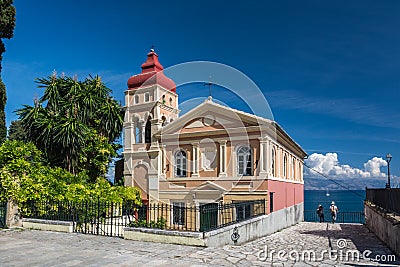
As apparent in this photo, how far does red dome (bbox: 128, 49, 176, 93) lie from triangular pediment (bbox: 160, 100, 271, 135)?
392 centimetres

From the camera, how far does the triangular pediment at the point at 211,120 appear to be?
19134 mm

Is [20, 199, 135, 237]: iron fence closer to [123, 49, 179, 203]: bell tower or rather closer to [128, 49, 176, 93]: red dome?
[123, 49, 179, 203]: bell tower

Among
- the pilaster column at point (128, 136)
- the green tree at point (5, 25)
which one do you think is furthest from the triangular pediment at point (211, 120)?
the green tree at point (5, 25)

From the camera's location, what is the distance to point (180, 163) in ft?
70.4

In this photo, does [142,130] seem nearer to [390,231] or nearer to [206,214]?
[206,214]

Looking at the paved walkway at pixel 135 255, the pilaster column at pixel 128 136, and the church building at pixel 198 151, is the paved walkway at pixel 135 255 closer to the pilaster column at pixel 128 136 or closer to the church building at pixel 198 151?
the church building at pixel 198 151

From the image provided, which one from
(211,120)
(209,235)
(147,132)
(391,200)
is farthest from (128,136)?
(391,200)

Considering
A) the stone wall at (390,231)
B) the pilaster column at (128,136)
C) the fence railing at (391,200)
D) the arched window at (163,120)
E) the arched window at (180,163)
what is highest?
the arched window at (163,120)

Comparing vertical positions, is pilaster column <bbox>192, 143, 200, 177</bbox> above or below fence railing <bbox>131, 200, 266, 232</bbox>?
above

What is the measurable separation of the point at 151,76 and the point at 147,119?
2964 mm

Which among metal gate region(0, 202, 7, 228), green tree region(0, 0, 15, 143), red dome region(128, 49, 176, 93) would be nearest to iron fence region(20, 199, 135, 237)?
metal gate region(0, 202, 7, 228)

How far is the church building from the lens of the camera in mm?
18812

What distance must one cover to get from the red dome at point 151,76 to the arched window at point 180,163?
5220 millimetres

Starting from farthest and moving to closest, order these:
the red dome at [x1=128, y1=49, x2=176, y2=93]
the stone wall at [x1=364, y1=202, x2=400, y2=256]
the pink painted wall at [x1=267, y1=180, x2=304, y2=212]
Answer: the red dome at [x1=128, y1=49, x2=176, y2=93] → the pink painted wall at [x1=267, y1=180, x2=304, y2=212] → the stone wall at [x1=364, y1=202, x2=400, y2=256]
